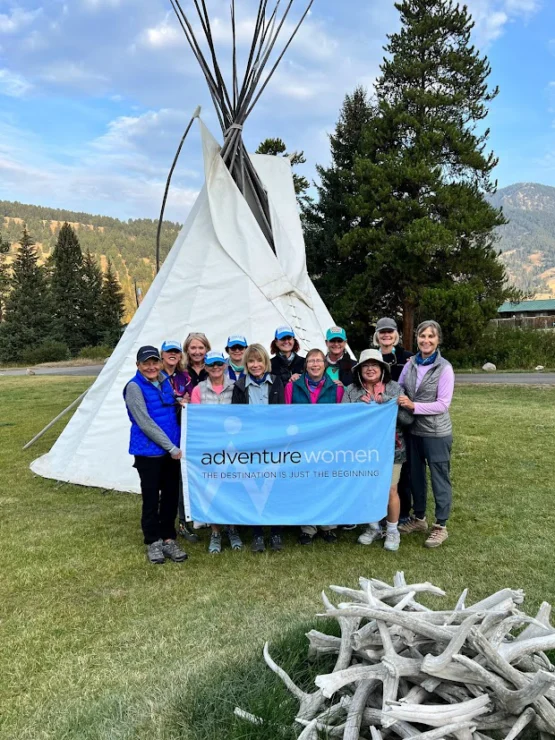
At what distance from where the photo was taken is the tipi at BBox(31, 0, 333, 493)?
5.36 m

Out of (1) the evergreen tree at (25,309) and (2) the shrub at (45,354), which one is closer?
(2) the shrub at (45,354)

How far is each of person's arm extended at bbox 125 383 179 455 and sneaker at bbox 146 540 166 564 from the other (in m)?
0.72

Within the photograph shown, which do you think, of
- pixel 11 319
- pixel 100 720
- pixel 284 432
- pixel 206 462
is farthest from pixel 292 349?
pixel 11 319

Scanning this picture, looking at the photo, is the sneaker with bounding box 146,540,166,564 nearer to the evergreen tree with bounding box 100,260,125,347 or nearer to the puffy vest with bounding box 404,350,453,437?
the puffy vest with bounding box 404,350,453,437

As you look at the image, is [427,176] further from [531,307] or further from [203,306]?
[531,307]

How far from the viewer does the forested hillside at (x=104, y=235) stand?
119750 mm

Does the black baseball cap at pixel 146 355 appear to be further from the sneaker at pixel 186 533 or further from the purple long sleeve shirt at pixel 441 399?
the purple long sleeve shirt at pixel 441 399

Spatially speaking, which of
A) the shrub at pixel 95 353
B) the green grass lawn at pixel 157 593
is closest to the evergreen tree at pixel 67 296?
the shrub at pixel 95 353

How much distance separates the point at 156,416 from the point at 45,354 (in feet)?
119

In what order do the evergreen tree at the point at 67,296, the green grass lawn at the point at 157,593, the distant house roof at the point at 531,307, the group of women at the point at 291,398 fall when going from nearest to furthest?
1. the green grass lawn at the point at 157,593
2. the group of women at the point at 291,398
3. the evergreen tree at the point at 67,296
4. the distant house roof at the point at 531,307

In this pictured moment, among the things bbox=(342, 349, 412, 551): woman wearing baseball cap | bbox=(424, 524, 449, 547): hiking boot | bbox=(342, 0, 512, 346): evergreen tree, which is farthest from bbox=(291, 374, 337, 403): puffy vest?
bbox=(342, 0, 512, 346): evergreen tree

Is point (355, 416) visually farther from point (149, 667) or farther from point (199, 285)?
point (199, 285)

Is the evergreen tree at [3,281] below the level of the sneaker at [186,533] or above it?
above


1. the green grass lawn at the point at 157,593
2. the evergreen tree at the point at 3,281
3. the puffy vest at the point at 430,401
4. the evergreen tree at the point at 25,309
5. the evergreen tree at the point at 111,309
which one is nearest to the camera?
the green grass lawn at the point at 157,593
